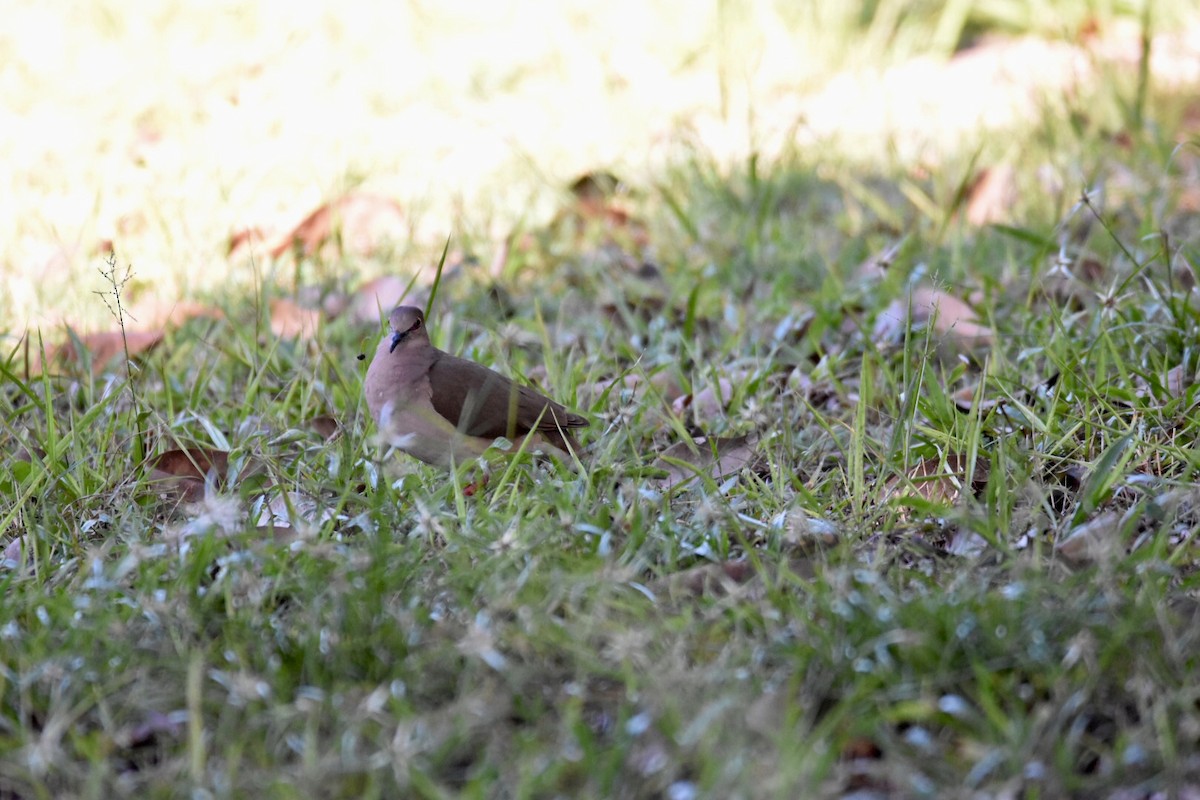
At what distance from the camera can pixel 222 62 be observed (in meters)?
7.92

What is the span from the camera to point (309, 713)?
229cm

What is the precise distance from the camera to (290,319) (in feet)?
15.5

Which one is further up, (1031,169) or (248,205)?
(248,205)

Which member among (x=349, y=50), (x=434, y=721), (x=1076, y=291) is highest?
(x=349, y=50)

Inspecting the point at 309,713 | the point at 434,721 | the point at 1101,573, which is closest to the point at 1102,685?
the point at 1101,573

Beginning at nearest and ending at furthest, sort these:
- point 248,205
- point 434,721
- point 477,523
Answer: point 434,721 → point 477,523 → point 248,205

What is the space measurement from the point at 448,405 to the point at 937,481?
4.30ft

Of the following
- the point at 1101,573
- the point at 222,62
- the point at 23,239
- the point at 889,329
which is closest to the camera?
the point at 1101,573

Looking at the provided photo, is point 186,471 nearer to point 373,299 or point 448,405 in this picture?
point 448,405

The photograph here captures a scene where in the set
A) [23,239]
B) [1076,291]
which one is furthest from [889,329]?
[23,239]

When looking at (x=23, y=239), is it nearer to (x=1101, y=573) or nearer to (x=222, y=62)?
(x=222, y=62)

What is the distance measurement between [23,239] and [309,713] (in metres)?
3.84

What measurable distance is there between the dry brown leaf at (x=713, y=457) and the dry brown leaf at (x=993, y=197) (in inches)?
90.2

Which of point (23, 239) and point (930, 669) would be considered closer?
point (930, 669)
